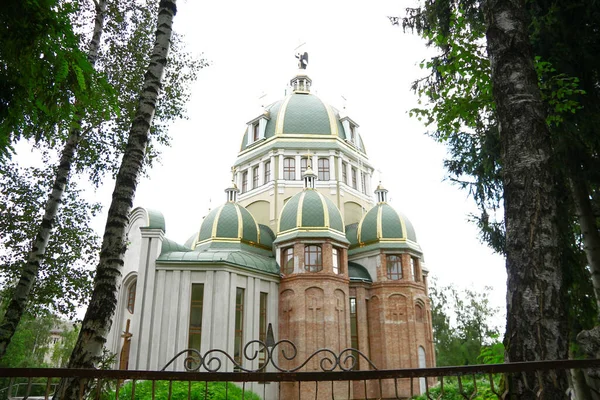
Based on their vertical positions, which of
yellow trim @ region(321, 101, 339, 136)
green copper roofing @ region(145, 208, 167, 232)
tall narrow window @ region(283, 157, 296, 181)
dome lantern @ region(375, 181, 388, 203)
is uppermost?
yellow trim @ region(321, 101, 339, 136)

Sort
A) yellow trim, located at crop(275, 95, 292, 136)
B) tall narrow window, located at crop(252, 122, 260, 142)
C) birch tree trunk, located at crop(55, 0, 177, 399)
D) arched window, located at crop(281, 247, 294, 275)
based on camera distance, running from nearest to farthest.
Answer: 1. birch tree trunk, located at crop(55, 0, 177, 399)
2. arched window, located at crop(281, 247, 294, 275)
3. yellow trim, located at crop(275, 95, 292, 136)
4. tall narrow window, located at crop(252, 122, 260, 142)

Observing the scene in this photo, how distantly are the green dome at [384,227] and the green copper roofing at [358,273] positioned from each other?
5.13ft

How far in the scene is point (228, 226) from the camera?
2588cm

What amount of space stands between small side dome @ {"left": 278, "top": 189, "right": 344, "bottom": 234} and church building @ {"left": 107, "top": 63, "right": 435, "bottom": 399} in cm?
6

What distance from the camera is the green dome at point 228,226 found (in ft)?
84.1

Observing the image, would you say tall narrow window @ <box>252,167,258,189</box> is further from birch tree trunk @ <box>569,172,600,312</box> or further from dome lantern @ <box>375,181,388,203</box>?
birch tree trunk @ <box>569,172,600,312</box>

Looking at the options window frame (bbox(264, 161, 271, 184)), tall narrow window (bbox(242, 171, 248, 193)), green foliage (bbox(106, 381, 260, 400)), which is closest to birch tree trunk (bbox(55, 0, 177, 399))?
green foliage (bbox(106, 381, 260, 400))

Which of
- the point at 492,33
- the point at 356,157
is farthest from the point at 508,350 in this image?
Result: the point at 356,157

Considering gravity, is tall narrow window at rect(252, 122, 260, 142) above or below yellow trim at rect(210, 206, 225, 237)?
above

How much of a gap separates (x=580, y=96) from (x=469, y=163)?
3.06 meters

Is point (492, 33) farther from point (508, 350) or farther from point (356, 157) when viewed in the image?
point (356, 157)

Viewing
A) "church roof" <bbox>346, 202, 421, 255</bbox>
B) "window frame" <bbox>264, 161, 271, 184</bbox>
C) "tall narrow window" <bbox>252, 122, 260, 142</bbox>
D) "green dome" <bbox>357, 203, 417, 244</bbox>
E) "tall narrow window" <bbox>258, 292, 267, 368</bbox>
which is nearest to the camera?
"tall narrow window" <bbox>258, 292, 267, 368</bbox>

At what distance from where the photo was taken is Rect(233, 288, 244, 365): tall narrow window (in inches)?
849

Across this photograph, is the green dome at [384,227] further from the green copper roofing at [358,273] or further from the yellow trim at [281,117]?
the yellow trim at [281,117]
